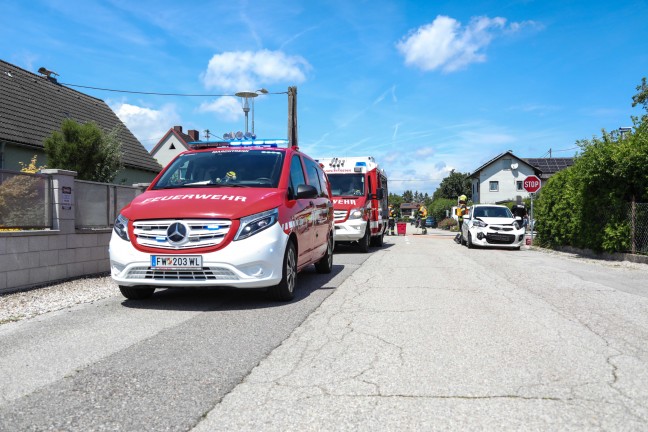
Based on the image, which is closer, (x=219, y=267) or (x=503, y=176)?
(x=219, y=267)

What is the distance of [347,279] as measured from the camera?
9.09 meters

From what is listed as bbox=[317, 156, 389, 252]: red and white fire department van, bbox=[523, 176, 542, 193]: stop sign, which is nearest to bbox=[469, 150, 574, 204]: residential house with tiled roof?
bbox=[523, 176, 542, 193]: stop sign

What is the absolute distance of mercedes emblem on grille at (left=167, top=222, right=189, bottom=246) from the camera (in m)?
6.01

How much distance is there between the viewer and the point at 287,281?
21.7 feet

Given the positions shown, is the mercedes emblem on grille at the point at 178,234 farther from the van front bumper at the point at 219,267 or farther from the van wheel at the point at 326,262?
the van wheel at the point at 326,262

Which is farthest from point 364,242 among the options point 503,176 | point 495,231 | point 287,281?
point 503,176

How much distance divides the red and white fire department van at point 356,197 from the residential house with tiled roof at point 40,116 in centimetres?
797

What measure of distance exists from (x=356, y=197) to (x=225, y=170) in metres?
7.86

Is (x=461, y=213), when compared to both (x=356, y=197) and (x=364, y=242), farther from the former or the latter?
(x=356, y=197)

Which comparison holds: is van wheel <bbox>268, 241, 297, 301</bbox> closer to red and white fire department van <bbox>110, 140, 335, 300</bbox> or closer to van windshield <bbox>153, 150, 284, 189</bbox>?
red and white fire department van <bbox>110, 140, 335, 300</bbox>

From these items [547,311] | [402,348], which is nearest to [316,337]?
[402,348]

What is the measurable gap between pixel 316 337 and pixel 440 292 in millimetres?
3232

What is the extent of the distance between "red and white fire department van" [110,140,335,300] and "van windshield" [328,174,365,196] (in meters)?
7.96

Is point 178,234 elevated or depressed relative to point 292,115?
depressed
